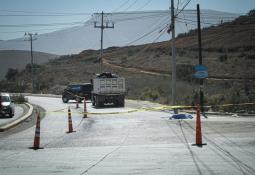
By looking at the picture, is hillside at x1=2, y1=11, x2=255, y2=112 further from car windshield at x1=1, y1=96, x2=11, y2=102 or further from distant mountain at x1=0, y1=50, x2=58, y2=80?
distant mountain at x1=0, y1=50, x2=58, y2=80

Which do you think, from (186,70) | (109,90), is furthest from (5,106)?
(186,70)

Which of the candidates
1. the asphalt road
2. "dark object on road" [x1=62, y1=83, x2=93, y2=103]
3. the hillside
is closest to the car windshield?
the asphalt road

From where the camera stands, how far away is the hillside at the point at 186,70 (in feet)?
182

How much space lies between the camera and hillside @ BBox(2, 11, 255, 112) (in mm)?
55375

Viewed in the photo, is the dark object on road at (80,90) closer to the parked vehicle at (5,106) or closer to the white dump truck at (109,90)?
the white dump truck at (109,90)

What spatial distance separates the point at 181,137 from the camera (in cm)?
1662

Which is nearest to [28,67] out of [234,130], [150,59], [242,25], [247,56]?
[150,59]

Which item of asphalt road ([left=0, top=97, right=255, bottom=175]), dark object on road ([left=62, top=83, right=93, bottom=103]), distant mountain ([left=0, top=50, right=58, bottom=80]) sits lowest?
asphalt road ([left=0, top=97, right=255, bottom=175])

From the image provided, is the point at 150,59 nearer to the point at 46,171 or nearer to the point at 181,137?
the point at 181,137

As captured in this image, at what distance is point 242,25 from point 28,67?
66.1m

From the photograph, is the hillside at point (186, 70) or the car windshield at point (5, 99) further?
the hillside at point (186, 70)

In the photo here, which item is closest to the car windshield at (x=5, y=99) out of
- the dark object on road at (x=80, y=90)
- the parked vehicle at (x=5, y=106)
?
the parked vehicle at (x=5, y=106)

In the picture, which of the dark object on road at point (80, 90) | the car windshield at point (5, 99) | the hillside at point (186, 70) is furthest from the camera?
the dark object on road at point (80, 90)

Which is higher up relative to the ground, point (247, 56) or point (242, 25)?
point (242, 25)
